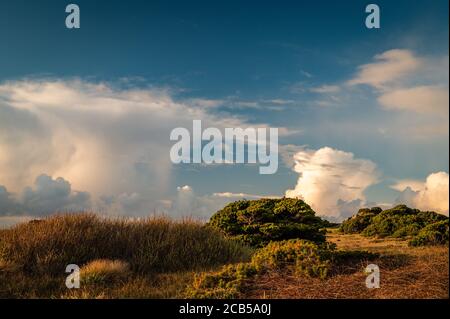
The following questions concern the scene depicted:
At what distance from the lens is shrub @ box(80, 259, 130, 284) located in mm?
12055

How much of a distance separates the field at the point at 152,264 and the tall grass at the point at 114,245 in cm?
3

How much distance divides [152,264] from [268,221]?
22.4 feet

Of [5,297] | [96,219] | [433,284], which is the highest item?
[96,219]

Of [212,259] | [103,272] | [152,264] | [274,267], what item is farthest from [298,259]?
[103,272]

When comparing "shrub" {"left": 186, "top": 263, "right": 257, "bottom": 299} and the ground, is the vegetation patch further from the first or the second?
"shrub" {"left": 186, "top": 263, "right": 257, "bottom": 299}

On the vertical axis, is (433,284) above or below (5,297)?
above

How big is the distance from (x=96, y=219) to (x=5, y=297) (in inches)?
201

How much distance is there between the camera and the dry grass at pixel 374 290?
9.69 metres

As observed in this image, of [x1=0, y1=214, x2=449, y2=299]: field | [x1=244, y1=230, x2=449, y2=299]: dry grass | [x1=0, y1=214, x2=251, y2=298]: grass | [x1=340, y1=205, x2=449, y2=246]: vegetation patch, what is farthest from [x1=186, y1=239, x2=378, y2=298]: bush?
[x1=340, y1=205, x2=449, y2=246]: vegetation patch

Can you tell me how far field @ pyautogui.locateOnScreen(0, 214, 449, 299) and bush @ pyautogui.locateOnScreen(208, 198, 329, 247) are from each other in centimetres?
236
